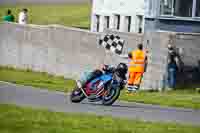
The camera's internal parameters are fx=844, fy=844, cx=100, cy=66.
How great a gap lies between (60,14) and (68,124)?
42946mm

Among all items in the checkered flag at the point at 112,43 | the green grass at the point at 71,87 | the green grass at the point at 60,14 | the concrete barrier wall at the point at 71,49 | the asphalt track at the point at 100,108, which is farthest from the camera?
Answer: the green grass at the point at 60,14

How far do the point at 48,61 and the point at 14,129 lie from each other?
59.6ft

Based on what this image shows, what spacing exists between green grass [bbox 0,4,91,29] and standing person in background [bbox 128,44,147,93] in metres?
23.9

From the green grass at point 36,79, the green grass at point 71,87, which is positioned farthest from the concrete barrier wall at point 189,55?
the green grass at point 36,79

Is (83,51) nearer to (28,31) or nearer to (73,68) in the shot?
(73,68)

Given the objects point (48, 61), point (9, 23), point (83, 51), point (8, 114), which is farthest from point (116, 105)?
point (9, 23)

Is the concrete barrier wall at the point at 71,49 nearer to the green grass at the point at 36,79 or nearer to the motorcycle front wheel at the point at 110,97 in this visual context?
the green grass at the point at 36,79

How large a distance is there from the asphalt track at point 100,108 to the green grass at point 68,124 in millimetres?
1510

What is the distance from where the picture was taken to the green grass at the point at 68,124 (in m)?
14.1

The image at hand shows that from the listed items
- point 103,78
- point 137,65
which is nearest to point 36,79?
point 137,65

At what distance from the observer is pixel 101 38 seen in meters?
29.3

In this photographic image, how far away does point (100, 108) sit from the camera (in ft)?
65.8

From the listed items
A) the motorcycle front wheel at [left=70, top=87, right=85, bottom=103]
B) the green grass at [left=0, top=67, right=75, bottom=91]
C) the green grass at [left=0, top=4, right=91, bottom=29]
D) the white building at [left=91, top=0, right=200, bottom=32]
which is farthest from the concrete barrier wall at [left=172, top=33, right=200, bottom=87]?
the green grass at [left=0, top=4, right=91, bottom=29]

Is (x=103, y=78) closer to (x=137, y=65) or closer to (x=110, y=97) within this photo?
(x=110, y=97)
